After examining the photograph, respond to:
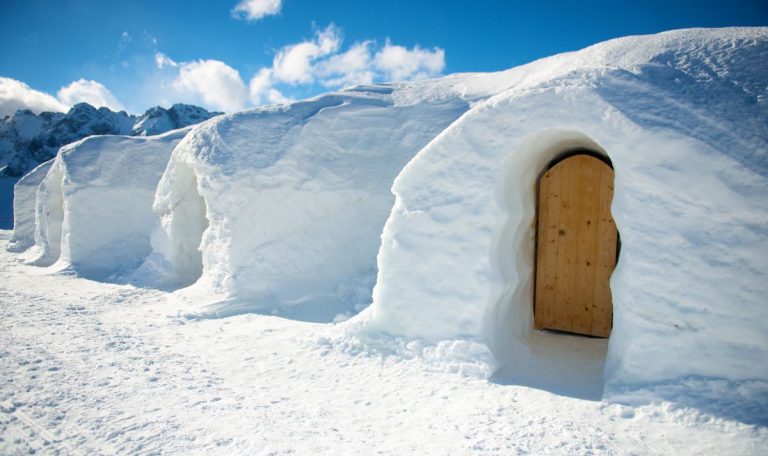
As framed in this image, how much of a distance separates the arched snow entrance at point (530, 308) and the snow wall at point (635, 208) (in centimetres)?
4

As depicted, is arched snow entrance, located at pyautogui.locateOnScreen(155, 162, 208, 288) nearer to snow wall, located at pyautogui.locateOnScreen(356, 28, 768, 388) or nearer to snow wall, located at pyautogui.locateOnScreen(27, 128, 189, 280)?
snow wall, located at pyautogui.locateOnScreen(27, 128, 189, 280)

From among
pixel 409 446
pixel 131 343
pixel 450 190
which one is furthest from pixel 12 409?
pixel 450 190

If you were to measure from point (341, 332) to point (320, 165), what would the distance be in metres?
3.85

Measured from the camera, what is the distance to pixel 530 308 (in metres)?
5.64

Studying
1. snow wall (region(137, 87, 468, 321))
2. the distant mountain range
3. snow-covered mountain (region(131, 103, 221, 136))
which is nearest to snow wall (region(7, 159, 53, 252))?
snow wall (region(137, 87, 468, 321))

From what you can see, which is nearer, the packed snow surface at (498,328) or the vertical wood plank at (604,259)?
the packed snow surface at (498,328)

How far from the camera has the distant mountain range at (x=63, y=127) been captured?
42969 millimetres

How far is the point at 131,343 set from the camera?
5609mm

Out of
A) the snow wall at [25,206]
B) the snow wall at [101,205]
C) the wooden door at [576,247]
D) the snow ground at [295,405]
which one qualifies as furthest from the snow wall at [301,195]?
the snow wall at [25,206]

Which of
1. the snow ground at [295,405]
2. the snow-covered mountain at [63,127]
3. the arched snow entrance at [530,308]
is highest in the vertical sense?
the snow-covered mountain at [63,127]

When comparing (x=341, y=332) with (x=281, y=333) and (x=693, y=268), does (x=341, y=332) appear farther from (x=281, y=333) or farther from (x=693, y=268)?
(x=693, y=268)

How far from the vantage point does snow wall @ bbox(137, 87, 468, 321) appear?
7.32m

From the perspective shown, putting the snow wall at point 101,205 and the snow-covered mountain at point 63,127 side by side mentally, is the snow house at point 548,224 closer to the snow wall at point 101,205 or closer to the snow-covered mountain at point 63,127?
the snow wall at point 101,205

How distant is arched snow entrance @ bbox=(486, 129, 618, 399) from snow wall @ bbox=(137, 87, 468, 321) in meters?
Result: 2.49
